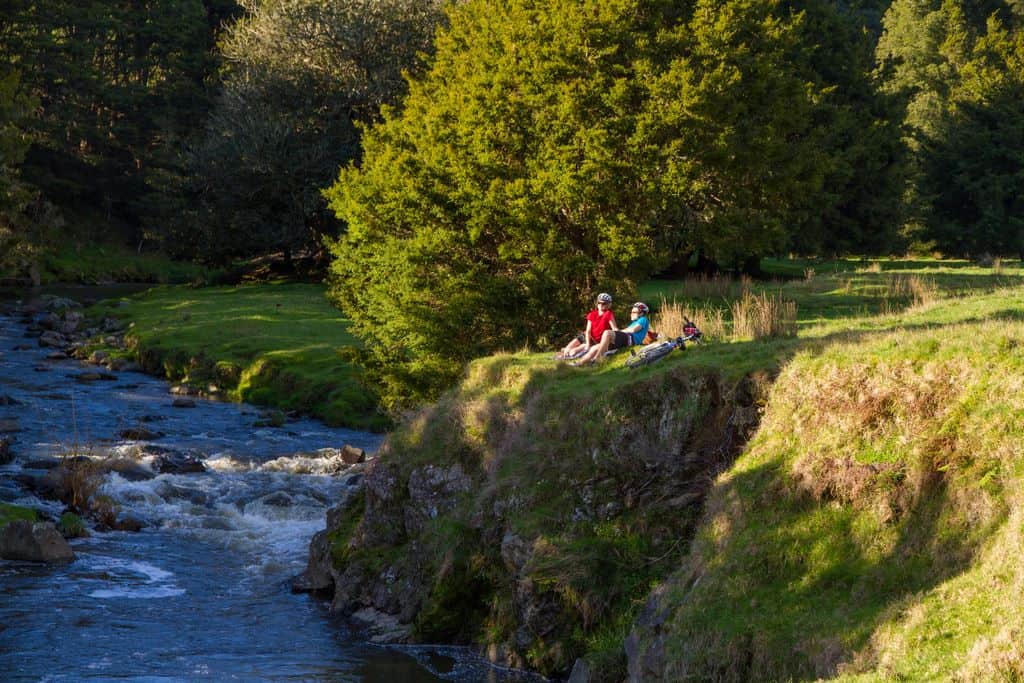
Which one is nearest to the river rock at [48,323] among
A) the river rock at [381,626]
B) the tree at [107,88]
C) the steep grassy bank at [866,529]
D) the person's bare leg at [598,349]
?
the tree at [107,88]

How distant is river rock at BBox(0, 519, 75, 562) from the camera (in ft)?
81.2

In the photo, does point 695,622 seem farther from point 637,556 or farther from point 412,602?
point 412,602

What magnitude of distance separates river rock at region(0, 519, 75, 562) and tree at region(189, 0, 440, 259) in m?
46.6

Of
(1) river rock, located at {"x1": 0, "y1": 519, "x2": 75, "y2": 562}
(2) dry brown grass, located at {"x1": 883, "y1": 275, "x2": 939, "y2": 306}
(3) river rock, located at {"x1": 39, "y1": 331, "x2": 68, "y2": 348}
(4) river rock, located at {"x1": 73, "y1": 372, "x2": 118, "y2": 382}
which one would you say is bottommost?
(1) river rock, located at {"x1": 0, "y1": 519, "x2": 75, "y2": 562}

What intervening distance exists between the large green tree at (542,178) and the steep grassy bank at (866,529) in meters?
14.5

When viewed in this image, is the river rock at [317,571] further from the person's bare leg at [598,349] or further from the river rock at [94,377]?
the river rock at [94,377]

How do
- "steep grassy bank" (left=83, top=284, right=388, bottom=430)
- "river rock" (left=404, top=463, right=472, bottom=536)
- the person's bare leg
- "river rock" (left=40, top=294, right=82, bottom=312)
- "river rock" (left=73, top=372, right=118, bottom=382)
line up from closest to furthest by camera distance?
"river rock" (left=404, top=463, right=472, bottom=536), the person's bare leg, "steep grassy bank" (left=83, top=284, right=388, bottom=430), "river rock" (left=73, top=372, right=118, bottom=382), "river rock" (left=40, top=294, right=82, bottom=312)

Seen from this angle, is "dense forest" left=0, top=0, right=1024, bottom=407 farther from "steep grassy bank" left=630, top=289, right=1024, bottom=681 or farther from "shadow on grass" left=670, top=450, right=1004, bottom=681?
"shadow on grass" left=670, top=450, right=1004, bottom=681

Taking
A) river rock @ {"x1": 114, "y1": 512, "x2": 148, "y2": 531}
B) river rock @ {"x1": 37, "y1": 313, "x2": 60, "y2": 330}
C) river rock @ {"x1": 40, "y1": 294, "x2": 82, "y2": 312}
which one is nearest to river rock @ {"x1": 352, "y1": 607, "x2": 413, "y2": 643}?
river rock @ {"x1": 114, "y1": 512, "x2": 148, "y2": 531}

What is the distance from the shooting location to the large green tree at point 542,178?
31.5m

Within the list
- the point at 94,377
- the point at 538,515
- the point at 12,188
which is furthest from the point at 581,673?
the point at 12,188

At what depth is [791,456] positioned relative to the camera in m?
16.7

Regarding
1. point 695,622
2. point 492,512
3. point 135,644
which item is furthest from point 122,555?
point 695,622

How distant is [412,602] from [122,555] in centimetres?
769
